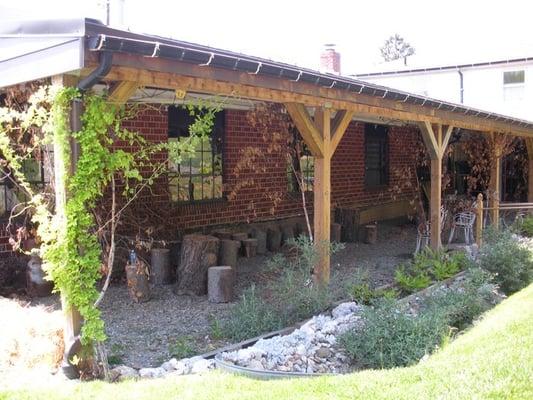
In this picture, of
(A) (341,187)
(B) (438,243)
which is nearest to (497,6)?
(A) (341,187)

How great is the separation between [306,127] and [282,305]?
6.66 feet

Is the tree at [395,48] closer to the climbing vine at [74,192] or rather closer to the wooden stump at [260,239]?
the wooden stump at [260,239]

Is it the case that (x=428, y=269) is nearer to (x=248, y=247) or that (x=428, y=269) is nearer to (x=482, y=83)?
(x=248, y=247)

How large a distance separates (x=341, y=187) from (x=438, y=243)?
455 centimetres

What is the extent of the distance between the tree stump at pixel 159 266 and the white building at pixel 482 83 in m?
17.1

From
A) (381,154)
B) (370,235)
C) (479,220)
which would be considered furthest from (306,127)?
(381,154)

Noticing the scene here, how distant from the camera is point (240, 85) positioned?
576 centimetres

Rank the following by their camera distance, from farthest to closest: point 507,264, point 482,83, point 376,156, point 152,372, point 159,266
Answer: point 482,83 → point 376,156 → point 507,264 → point 159,266 → point 152,372

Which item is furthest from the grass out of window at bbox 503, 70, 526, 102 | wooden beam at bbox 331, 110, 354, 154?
window at bbox 503, 70, 526, 102

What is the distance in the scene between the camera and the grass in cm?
411

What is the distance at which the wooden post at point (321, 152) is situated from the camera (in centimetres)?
711

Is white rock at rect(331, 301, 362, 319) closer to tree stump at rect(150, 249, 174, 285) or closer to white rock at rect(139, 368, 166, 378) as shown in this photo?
white rock at rect(139, 368, 166, 378)

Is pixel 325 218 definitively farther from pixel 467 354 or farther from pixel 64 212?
pixel 64 212

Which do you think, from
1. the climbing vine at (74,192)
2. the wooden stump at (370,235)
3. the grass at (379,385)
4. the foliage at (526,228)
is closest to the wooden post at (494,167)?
the foliage at (526,228)
